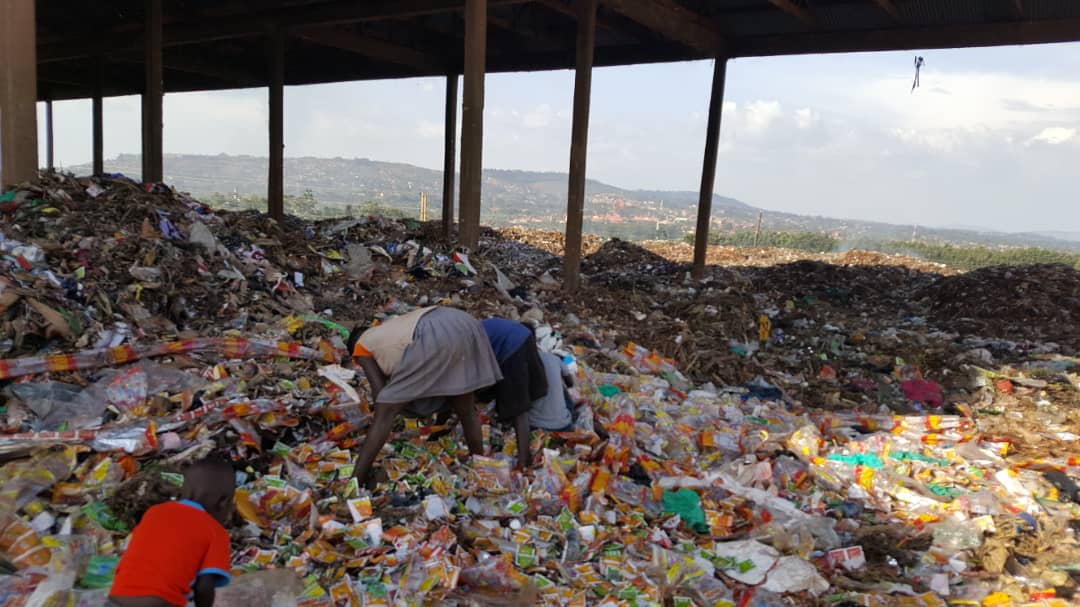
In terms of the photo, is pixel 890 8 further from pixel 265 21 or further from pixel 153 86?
pixel 153 86

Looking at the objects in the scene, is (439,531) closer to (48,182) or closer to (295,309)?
(295,309)

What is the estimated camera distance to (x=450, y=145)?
45.7 feet

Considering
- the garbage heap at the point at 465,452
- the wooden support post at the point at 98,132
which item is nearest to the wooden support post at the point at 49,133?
the wooden support post at the point at 98,132

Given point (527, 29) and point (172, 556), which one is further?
point (527, 29)

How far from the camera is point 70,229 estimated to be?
5.62m

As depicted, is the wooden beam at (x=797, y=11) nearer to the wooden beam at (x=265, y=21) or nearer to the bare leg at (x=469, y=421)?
the wooden beam at (x=265, y=21)

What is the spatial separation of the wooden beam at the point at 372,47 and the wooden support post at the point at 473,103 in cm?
468

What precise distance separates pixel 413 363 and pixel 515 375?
0.68 metres

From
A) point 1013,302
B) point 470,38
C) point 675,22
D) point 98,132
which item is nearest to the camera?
point 470,38

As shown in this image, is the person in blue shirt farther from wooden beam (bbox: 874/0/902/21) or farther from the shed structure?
wooden beam (bbox: 874/0/902/21)

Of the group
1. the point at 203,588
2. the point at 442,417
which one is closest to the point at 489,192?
the point at 442,417

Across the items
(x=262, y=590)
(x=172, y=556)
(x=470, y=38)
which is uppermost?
(x=470, y=38)

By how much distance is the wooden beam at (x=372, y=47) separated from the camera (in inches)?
426

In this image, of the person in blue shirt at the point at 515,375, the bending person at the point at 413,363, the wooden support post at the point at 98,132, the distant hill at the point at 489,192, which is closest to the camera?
the bending person at the point at 413,363
